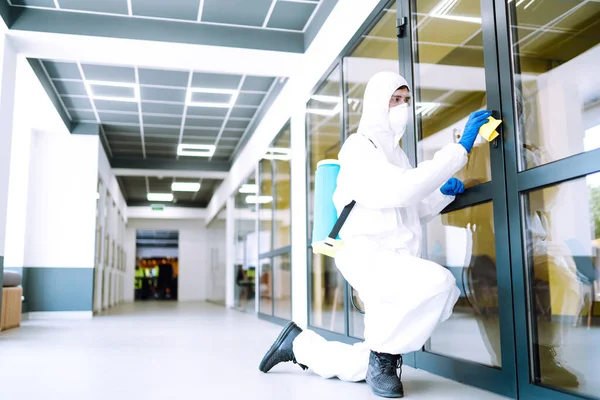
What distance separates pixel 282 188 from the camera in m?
8.20

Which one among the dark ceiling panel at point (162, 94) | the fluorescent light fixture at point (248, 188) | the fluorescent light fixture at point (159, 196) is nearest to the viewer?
the dark ceiling panel at point (162, 94)

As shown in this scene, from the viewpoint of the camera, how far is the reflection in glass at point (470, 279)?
3.09m

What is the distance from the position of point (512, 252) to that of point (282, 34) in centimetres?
449

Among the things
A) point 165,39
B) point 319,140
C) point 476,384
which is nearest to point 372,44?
point 319,140

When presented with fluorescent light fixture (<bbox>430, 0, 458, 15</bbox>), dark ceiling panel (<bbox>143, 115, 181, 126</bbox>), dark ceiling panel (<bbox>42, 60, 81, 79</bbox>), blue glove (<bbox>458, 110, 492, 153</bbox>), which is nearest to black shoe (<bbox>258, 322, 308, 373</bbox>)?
blue glove (<bbox>458, 110, 492, 153</bbox>)

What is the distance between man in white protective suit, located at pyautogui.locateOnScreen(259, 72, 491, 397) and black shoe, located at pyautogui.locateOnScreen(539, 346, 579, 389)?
A: 46 centimetres

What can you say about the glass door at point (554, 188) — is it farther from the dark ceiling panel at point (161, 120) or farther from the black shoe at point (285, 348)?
the dark ceiling panel at point (161, 120)

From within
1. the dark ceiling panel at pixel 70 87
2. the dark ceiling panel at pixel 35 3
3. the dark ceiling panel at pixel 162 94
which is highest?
the dark ceiling panel at pixel 35 3

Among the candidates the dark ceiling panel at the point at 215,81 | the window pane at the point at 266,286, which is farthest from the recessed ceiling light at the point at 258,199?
the dark ceiling panel at the point at 215,81

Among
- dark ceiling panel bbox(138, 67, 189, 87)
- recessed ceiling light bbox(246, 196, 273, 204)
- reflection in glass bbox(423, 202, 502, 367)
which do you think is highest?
dark ceiling panel bbox(138, 67, 189, 87)

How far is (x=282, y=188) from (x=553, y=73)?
557 cm

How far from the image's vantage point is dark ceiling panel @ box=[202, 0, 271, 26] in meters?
5.80

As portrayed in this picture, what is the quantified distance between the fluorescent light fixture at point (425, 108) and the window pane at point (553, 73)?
3.54 feet

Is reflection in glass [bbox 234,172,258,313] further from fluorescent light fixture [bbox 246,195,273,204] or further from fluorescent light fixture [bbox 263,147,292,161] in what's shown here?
fluorescent light fixture [bbox 263,147,292,161]
